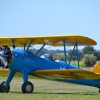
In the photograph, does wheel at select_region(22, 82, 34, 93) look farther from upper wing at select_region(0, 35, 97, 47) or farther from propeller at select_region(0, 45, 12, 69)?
upper wing at select_region(0, 35, 97, 47)

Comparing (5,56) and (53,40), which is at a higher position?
(53,40)

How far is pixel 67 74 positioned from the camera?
2069 centimetres

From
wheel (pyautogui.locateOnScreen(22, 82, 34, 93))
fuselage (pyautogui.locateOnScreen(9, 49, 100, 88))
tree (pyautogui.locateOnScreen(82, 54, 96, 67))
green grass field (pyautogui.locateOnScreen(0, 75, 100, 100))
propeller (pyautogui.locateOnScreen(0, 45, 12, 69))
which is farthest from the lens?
tree (pyautogui.locateOnScreen(82, 54, 96, 67))

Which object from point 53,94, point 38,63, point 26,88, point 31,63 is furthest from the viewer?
point 38,63

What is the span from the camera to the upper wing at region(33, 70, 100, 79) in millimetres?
20091

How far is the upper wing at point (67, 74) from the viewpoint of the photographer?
2009 centimetres

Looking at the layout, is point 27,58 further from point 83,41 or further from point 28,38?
point 83,41

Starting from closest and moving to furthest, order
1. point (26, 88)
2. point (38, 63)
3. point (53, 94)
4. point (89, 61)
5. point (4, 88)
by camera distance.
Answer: point (53, 94)
point (26, 88)
point (38, 63)
point (4, 88)
point (89, 61)

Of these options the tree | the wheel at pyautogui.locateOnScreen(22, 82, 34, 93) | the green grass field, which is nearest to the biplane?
the wheel at pyautogui.locateOnScreen(22, 82, 34, 93)

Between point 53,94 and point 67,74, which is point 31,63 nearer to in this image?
point 67,74

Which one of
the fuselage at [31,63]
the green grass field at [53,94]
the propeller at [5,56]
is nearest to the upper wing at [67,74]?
the fuselage at [31,63]

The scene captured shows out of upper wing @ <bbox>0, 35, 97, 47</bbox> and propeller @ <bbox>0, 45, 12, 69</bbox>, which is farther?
propeller @ <bbox>0, 45, 12, 69</bbox>

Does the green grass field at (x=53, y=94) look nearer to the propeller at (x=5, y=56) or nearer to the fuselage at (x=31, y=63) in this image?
the fuselage at (x=31, y=63)

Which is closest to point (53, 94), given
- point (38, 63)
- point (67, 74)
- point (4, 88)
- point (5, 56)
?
point (67, 74)
